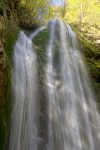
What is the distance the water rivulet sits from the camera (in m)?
5.83

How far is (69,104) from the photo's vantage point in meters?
7.04

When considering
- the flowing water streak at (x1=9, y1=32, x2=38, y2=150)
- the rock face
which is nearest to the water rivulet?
the flowing water streak at (x1=9, y1=32, x2=38, y2=150)

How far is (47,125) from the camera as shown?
20.5 feet

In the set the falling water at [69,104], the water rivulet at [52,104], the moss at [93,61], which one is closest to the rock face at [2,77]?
the water rivulet at [52,104]

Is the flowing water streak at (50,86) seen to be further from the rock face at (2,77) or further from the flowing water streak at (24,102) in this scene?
the rock face at (2,77)

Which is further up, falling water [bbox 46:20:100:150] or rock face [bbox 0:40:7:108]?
rock face [bbox 0:40:7:108]

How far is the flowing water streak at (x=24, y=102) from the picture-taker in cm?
546

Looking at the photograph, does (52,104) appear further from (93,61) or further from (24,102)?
(93,61)

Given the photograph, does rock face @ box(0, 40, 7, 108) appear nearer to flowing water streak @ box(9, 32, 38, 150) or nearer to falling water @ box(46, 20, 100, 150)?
flowing water streak @ box(9, 32, 38, 150)

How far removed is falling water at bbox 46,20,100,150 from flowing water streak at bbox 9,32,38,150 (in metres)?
0.48

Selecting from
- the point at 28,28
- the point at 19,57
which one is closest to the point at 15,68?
the point at 19,57

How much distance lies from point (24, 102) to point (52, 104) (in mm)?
924

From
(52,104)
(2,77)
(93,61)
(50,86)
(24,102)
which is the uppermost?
(2,77)

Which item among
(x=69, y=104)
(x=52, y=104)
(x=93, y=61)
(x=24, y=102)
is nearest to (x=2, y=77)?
(x=24, y=102)
